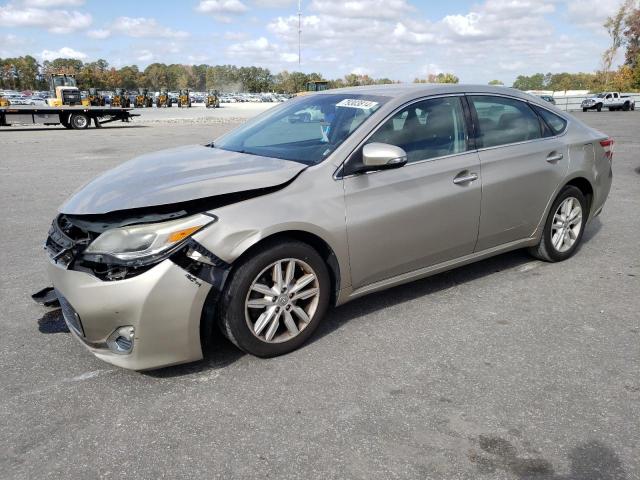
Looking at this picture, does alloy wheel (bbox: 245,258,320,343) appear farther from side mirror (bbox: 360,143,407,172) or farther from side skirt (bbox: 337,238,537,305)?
side mirror (bbox: 360,143,407,172)

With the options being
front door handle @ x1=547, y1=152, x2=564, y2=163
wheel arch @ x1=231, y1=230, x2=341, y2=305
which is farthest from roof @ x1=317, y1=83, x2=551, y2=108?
wheel arch @ x1=231, y1=230, x2=341, y2=305

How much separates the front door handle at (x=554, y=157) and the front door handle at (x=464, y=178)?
97cm

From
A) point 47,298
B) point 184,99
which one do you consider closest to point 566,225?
point 47,298

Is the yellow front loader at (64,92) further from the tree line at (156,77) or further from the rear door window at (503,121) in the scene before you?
the tree line at (156,77)

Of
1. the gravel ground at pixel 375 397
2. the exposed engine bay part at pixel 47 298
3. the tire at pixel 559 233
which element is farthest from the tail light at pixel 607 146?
the exposed engine bay part at pixel 47 298

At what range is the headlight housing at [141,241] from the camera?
2.80 m

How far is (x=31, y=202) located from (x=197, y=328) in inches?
247

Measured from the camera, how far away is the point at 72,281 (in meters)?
2.91

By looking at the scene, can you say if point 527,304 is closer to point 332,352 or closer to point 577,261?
point 577,261

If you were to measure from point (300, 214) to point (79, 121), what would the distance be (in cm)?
2615

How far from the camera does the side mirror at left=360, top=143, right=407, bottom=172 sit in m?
3.38

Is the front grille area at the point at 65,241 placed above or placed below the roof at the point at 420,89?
below

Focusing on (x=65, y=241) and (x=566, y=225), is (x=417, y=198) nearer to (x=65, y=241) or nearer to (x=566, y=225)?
(x=566, y=225)

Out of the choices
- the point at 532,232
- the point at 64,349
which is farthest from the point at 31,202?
the point at 532,232
